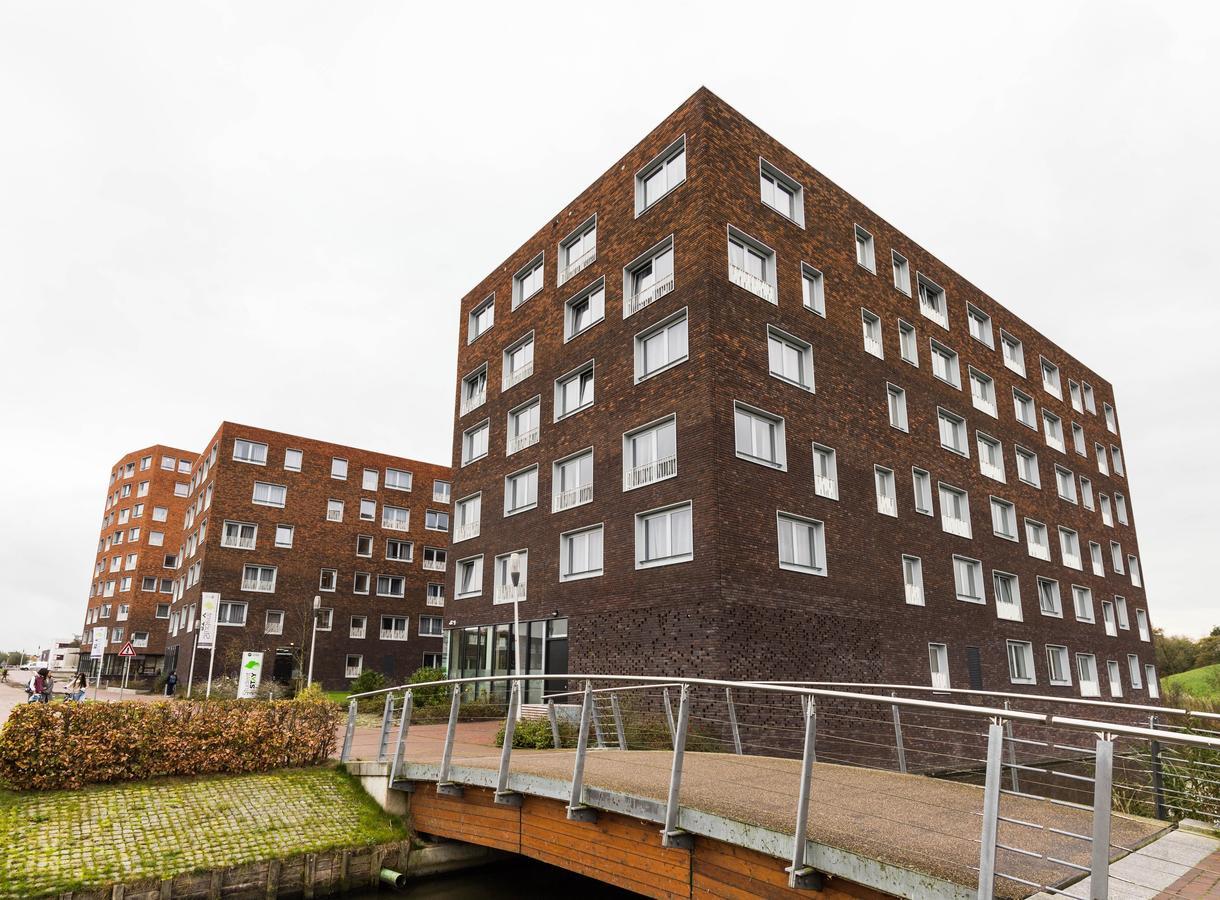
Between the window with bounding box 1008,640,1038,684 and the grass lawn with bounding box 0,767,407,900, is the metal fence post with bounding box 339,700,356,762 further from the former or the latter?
the window with bounding box 1008,640,1038,684

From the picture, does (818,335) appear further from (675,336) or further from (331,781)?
(331,781)

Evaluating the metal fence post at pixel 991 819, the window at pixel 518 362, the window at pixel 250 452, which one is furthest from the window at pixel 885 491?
the window at pixel 250 452

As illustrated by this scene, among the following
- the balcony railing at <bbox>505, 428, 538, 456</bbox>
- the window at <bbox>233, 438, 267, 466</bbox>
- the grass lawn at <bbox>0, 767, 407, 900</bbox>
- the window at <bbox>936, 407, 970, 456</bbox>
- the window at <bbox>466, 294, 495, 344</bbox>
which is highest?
the window at <bbox>466, 294, 495, 344</bbox>

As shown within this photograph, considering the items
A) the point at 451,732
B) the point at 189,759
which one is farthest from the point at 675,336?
the point at 189,759

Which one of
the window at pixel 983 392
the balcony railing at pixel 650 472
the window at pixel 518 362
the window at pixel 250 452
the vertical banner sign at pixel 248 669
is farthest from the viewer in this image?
the window at pixel 250 452

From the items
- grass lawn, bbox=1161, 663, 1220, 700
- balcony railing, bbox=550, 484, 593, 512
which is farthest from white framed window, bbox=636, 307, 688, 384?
grass lawn, bbox=1161, 663, 1220, 700

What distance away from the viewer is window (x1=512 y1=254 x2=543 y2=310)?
26.4 m

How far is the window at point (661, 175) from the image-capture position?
21016 millimetres

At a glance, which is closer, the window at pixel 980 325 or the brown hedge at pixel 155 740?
the brown hedge at pixel 155 740

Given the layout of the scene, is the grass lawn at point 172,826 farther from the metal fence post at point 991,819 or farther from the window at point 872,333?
the window at point 872,333

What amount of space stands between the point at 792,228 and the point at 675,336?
5078 millimetres

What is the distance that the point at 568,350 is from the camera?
77.7ft

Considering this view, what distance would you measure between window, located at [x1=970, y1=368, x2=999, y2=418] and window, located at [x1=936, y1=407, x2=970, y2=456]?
1.62 metres

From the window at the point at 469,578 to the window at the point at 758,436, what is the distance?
35.6 feet
